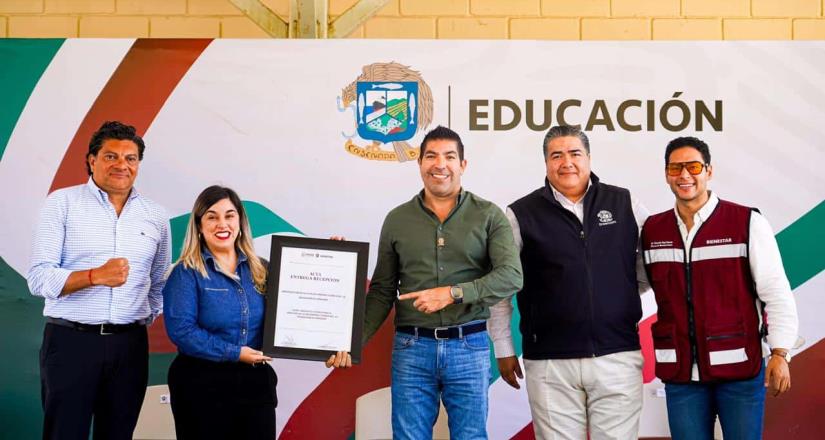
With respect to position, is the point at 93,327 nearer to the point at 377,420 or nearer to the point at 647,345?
the point at 377,420

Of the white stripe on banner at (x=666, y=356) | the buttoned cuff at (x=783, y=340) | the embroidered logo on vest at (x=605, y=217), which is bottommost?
the white stripe on banner at (x=666, y=356)

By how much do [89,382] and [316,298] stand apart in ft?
2.90

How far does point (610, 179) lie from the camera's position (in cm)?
389

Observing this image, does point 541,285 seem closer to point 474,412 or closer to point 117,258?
point 474,412

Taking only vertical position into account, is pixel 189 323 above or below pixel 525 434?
above

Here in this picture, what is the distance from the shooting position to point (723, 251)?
2908 millimetres

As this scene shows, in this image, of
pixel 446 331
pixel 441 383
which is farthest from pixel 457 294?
pixel 441 383

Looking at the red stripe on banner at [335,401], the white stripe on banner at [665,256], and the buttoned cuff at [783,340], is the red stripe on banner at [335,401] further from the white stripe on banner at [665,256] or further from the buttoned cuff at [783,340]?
the buttoned cuff at [783,340]

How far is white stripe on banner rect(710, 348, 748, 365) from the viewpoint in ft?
9.34

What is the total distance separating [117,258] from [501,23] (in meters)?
2.88

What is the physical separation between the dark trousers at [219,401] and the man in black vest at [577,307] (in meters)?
0.95

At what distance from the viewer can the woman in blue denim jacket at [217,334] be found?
280 centimetres

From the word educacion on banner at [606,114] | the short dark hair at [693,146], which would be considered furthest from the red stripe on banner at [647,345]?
the short dark hair at [693,146]

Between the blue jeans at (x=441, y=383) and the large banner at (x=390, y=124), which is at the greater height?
the large banner at (x=390, y=124)
